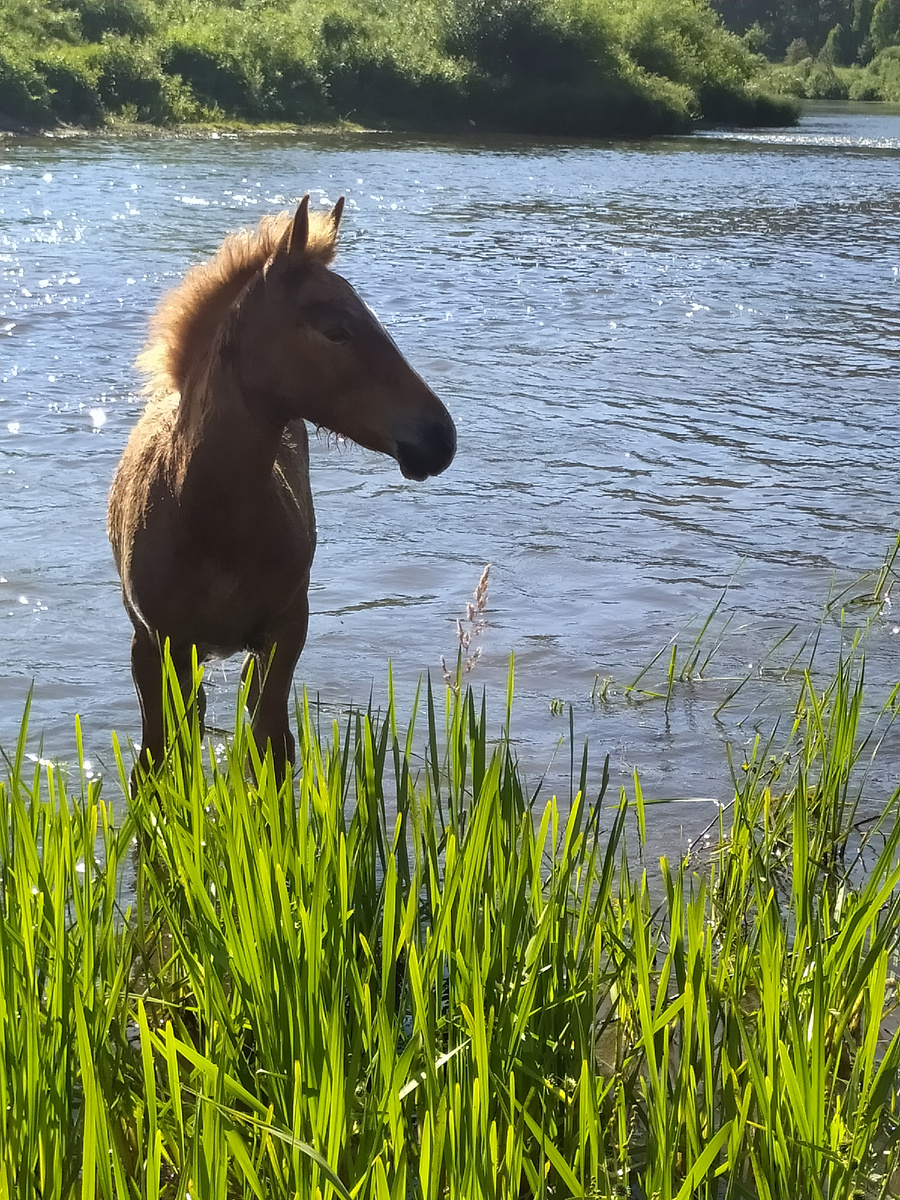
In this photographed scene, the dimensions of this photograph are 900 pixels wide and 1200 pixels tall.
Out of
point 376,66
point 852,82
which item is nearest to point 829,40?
point 852,82

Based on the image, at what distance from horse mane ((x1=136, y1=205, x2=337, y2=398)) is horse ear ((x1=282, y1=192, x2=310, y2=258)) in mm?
157

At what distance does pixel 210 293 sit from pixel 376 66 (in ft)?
133

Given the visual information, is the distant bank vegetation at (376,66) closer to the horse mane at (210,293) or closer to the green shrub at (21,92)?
the green shrub at (21,92)

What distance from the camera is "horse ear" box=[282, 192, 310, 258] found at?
3.80m

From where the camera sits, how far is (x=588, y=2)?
50281 millimetres

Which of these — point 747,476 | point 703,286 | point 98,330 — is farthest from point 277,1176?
point 703,286

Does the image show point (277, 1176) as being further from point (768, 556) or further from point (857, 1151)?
point (768, 556)

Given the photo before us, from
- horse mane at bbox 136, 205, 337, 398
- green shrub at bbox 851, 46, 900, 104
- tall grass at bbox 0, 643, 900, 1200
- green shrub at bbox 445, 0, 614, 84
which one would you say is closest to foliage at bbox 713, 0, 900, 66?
green shrub at bbox 851, 46, 900, 104

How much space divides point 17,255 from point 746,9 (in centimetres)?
12510

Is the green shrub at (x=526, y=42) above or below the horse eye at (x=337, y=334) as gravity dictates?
above

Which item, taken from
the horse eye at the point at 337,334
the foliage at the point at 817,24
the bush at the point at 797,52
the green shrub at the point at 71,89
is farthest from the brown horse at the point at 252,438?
the bush at the point at 797,52

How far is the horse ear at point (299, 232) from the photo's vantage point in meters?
3.80

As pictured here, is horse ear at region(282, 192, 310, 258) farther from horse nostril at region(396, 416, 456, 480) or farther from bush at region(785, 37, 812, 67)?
bush at region(785, 37, 812, 67)

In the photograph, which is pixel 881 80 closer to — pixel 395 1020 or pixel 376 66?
pixel 376 66
